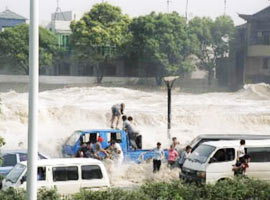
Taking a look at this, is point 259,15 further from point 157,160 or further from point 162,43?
point 157,160

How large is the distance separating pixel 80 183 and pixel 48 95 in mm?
17257

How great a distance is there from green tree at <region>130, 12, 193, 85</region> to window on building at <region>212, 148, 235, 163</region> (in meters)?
16.6

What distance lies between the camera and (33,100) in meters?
7.47

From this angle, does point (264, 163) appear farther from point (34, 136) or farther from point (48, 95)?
point (48, 95)

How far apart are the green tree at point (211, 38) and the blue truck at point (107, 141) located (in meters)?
15.6

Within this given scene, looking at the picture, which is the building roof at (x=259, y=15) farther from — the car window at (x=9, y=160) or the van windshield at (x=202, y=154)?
the car window at (x=9, y=160)

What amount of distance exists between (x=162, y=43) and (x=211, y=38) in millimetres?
3099

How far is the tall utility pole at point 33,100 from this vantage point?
7.44m

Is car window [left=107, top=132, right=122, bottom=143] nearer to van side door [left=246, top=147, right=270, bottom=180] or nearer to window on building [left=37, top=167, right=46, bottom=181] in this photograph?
van side door [left=246, top=147, right=270, bottom=180]

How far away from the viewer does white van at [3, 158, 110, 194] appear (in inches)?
514

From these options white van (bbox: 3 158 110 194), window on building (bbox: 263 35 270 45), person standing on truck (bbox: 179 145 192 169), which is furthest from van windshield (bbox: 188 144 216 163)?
window on building (bbox: 263 35 270 45)

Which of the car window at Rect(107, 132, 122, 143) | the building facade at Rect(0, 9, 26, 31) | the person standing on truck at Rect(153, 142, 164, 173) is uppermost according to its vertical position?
the building facade at Rect(0, 9, 26, 31)

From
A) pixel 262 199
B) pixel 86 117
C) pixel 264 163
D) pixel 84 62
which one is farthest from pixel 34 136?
pixel 84 62

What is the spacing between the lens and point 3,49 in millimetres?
30438
